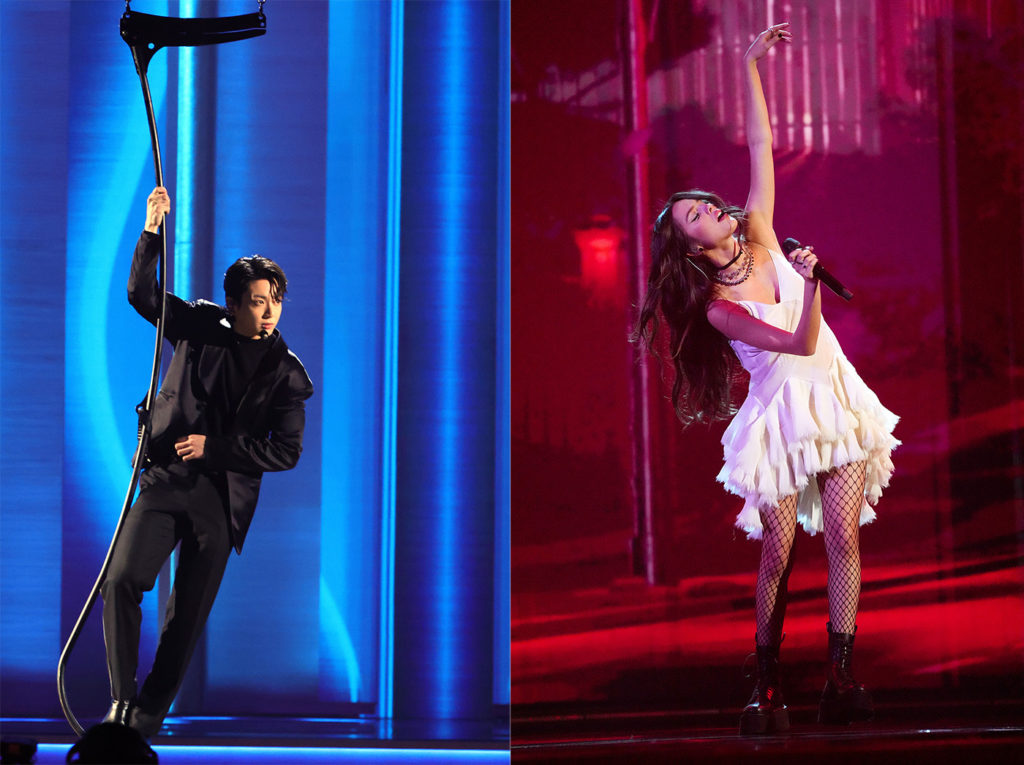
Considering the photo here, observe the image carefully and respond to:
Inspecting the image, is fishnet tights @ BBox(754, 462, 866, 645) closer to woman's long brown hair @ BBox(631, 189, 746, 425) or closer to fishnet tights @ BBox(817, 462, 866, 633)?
fishnet tights @ BBox(817, 462, 866, 633)

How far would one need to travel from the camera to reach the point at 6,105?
4156 mm

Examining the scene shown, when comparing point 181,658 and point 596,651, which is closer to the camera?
point 181,658

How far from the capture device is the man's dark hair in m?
3.87

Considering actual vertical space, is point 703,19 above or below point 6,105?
above

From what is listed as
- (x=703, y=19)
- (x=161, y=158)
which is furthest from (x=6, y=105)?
(x=703, y=19)

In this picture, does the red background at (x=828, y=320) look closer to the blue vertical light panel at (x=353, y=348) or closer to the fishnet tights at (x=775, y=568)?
the fishnet tights at (x=775, y=568)

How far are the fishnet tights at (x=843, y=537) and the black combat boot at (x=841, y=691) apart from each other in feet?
→ 0.17

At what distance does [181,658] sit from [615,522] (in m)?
1.69

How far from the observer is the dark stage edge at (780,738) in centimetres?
373

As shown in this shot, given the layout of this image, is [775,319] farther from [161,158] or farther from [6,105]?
[6,105]

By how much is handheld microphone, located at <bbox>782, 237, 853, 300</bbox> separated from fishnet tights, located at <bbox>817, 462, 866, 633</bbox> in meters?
0.65

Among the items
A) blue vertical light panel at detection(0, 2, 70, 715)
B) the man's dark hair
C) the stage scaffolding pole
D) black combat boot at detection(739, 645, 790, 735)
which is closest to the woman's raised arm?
the stage scaffolding pole

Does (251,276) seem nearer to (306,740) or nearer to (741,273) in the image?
(306,740)

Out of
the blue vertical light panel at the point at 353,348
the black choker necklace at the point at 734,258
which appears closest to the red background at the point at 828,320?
the black choker necklace at the point at 734,258
